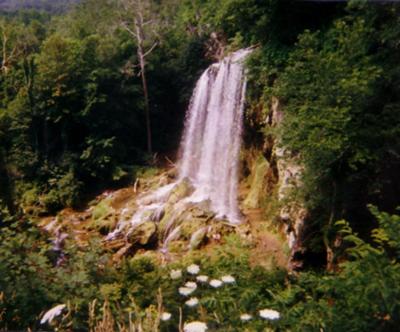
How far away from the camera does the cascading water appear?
789 centimetres

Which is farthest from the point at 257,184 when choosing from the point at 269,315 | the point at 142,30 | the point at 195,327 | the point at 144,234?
the point at 195,327

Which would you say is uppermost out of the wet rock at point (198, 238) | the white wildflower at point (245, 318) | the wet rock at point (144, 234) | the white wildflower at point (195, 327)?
the white wildflower at point (195, 327)

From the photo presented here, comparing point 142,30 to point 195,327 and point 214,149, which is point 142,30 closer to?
point 214,149

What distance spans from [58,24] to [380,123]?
33.3 ft

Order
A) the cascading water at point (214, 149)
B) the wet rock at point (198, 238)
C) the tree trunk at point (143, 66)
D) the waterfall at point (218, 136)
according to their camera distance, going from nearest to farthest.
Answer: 1. the wet rock at point (198, 238)
2. the cascading water at point (214, 149)
3. the waterfall at point (218, 136)
4. the tree trunk at point (143, 66)

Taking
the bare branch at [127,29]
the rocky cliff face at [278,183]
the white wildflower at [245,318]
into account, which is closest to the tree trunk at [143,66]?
the bare branch at [127,29]

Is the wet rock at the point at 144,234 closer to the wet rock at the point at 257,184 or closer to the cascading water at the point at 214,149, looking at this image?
the cascading water at the point at 214,149

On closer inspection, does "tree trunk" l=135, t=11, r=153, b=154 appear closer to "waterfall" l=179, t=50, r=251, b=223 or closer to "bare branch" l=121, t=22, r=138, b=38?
"bare branch" l=121, t=22, r=138, b=38

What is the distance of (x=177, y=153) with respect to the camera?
10312 mm

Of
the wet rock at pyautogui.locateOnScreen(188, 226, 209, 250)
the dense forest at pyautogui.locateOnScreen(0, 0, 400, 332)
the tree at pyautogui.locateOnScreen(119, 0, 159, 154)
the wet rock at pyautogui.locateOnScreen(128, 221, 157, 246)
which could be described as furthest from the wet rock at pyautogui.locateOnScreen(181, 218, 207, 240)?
the tree at pyautogui.locateOnScreen(119, 0, 159, 154)

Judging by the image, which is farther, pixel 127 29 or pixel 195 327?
pixel 127 29

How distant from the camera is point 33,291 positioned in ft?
6.36

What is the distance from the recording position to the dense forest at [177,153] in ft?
6.14

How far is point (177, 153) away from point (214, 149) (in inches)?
67.9
